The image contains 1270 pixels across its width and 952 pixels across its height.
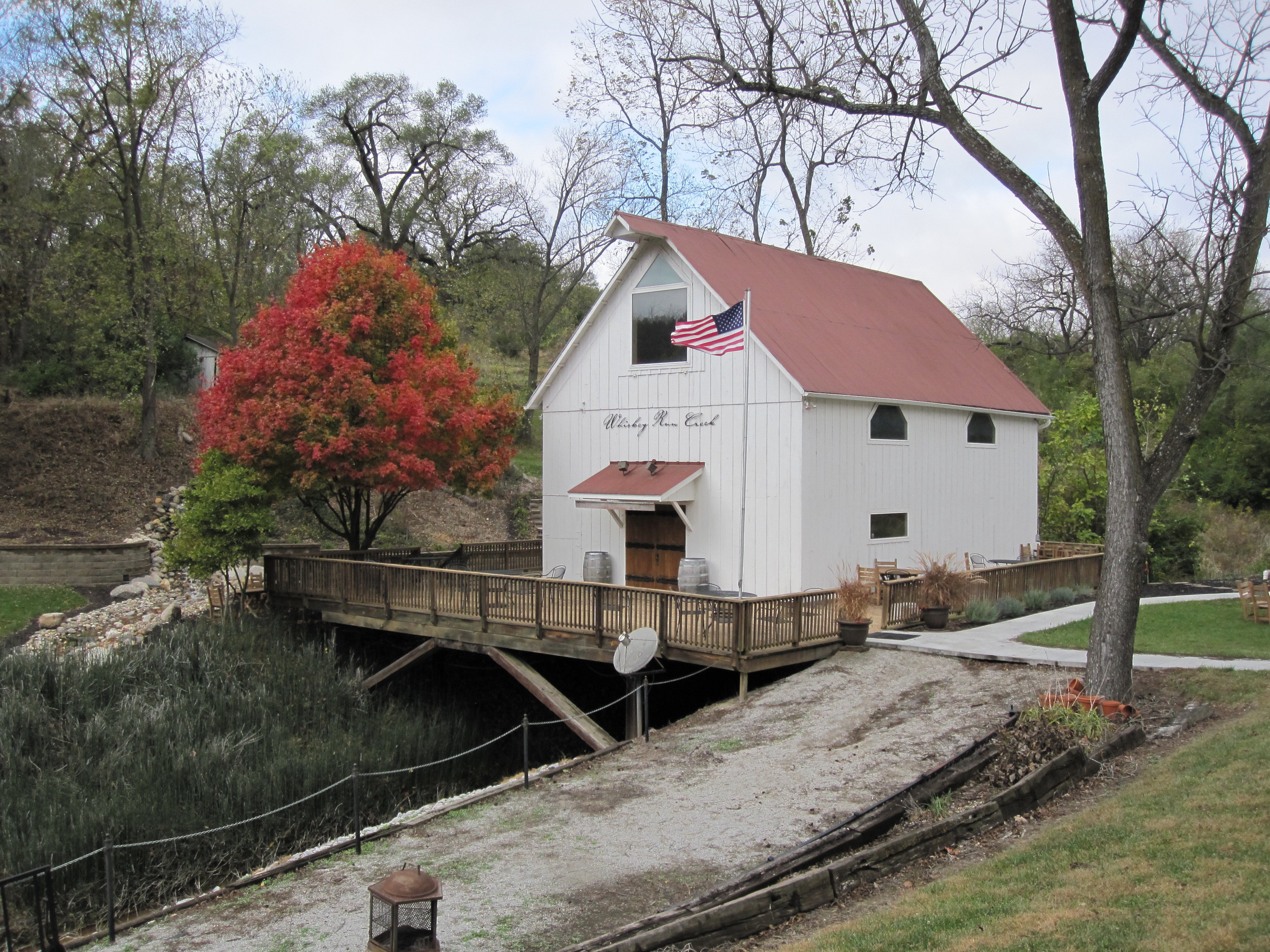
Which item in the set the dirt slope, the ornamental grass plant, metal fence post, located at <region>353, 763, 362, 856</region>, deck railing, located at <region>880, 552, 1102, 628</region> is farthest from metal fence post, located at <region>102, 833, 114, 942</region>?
the dirt slope

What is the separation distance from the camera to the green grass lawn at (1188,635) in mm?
14992

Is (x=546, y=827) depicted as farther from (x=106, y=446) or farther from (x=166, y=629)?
(x=106, y=446)

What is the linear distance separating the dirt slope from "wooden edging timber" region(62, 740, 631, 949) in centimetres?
1908

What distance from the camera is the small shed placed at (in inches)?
1476

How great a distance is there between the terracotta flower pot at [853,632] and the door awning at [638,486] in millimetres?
4314

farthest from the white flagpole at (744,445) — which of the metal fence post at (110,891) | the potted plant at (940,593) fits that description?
the metal fence post at (110,891)

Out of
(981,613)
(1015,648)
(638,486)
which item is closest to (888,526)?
(981,613)

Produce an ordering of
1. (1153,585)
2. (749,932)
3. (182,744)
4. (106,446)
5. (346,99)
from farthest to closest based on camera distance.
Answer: (346,99) < (106,446) < (1153,585) < (182,744) < (749,932)

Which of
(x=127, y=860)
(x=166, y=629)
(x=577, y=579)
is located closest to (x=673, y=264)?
(x=577, y=579)

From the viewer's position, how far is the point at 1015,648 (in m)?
15.2

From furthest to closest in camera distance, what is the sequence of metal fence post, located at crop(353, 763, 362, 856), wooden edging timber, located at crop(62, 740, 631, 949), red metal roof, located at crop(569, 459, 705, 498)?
red metal roof, located at crop(569, 459, 705, 498), metal fence post, located at crop(353, 763, 362, 856), wooden edging timber, located at crop(62, 740, 631, 949)

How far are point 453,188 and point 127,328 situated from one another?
560 inches

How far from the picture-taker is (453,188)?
40.4 m

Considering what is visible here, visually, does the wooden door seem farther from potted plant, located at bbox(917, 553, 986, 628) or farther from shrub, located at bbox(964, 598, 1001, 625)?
A: shrub, located at bbox(964, 598, 1001, 625)
